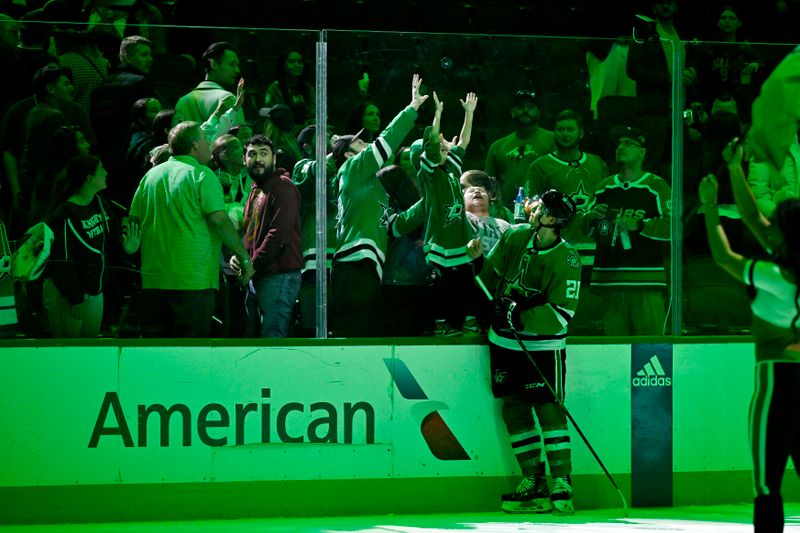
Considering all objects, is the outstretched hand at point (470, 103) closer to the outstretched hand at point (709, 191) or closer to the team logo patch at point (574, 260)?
the team logo patch at point (574, 260)

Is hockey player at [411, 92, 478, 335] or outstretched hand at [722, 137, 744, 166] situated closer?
outstretched hand at [722, 137, 744, 166]

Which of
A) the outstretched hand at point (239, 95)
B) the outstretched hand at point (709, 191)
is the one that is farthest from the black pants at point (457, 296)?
the outstretched hand at point (709, 191)

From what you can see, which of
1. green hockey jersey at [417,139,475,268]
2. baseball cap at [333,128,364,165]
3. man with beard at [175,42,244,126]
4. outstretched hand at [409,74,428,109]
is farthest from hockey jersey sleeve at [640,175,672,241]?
man with beard at [175,42,244,126]

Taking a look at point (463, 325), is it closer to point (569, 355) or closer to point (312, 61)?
point (569, 355)

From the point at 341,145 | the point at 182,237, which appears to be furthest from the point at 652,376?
the point at 182,237

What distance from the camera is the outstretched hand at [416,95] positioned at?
22.3 ft

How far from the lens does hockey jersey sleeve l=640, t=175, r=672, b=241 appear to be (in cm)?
714

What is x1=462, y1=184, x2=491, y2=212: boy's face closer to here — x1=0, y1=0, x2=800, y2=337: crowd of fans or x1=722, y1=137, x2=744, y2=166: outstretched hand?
x1=0, y1=0, x2=800, y2=337: crowd of fans

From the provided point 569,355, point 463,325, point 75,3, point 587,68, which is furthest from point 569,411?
point 75,3

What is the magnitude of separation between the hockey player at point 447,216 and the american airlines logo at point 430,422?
0.35 meters

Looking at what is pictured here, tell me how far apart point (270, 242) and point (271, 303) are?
1.10ft

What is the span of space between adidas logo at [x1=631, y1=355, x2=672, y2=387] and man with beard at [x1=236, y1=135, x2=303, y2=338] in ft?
6.59

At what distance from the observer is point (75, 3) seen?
9.59 m

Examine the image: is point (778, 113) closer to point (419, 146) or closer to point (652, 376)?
point (652, 376)
